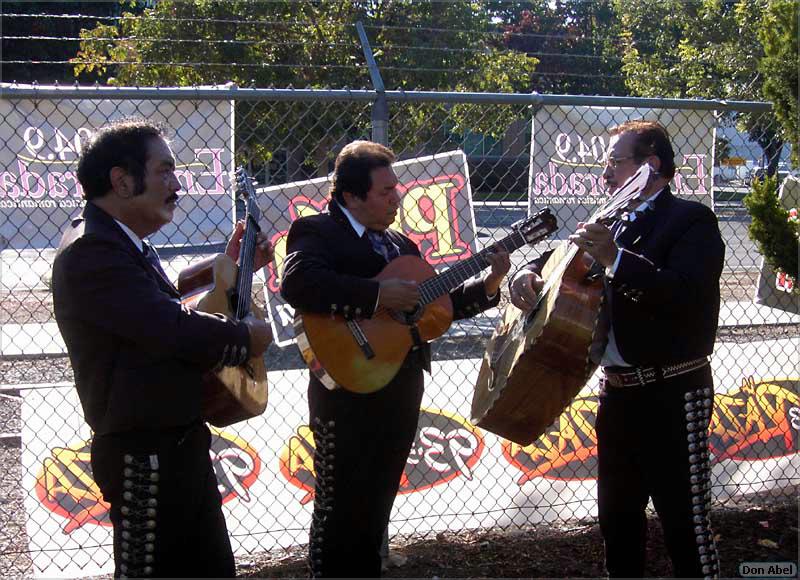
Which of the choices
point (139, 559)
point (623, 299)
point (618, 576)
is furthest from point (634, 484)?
point (139, 559)

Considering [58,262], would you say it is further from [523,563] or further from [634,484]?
[523,563]

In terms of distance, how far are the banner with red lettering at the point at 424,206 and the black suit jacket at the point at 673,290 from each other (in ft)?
7.37

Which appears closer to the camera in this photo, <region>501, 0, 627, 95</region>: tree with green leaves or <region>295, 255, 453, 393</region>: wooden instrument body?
<region>295, 255, 453, 393</region>: wooden instrument body

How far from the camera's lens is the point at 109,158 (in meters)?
2.51

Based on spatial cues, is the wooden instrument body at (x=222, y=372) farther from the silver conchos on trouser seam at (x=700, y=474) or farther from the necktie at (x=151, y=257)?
the silver conchos on trouser seam at (x=700, y=474)

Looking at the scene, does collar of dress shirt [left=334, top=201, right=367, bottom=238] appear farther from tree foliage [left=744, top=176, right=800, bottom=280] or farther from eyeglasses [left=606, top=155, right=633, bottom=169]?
tree foliage [left=744, top=176, right=800, bottom=280]

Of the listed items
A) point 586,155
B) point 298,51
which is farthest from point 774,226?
point 298,51

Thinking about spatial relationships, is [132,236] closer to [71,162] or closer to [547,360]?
[547,360]

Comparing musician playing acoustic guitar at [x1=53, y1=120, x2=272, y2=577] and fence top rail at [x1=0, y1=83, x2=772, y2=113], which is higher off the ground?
fence top rail at [x1=0, y1=83, x2=772, y2=113]

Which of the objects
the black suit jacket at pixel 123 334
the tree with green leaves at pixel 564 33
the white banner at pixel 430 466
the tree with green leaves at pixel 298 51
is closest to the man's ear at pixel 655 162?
the white banner at pixel 430 466

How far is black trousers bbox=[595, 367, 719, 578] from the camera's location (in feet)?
10.1

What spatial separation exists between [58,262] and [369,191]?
1245 millimetres

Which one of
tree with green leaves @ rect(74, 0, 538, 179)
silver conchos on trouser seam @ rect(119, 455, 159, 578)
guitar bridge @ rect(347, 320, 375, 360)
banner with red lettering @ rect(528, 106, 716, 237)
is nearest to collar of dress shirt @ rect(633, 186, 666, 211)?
guitar bridge @ rect(347, 320, 375, 360)

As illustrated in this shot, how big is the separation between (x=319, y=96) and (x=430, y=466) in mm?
1864
